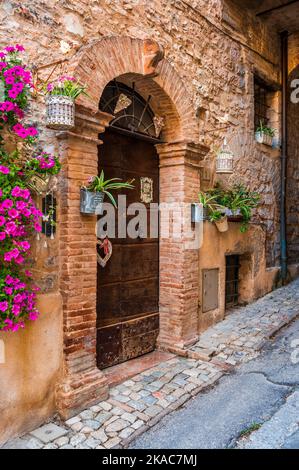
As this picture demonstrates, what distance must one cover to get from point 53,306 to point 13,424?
1021 millimetres

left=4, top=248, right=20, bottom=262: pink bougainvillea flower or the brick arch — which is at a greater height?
the brick arch

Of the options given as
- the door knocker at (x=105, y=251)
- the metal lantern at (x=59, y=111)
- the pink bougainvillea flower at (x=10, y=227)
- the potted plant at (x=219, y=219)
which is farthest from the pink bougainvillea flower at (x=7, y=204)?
the potted plant at (x=219, y=219)

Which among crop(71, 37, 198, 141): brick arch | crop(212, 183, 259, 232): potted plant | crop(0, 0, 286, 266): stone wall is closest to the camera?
crop(0, 0, 286, 266): stone wall

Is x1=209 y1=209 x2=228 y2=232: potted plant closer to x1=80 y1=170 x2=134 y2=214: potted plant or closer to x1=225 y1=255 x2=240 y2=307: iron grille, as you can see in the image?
x1=225 y1=255 x2=240 y2=307: iron grille

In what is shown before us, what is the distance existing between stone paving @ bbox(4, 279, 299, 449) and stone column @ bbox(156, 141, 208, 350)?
13.4 inches

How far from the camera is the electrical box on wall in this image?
548 cm

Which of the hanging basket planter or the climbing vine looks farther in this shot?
the hanging basket planter

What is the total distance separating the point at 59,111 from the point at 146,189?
201 centimetres

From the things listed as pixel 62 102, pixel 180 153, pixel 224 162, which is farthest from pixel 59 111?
pixel 224 162

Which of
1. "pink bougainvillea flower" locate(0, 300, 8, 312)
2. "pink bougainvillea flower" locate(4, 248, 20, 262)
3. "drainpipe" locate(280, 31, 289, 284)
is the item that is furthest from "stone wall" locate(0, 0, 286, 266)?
"pink bougainvillea flower" locate(0, 300, 8, 312)

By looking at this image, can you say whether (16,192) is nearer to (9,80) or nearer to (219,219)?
(9,80)

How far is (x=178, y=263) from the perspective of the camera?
16.3 ft

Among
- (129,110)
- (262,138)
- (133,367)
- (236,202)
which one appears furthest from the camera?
(262,138)

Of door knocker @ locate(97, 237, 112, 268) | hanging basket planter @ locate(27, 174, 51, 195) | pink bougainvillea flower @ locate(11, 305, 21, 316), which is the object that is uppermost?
hanging basket planter @ locate(27, 174, 51, 195)
